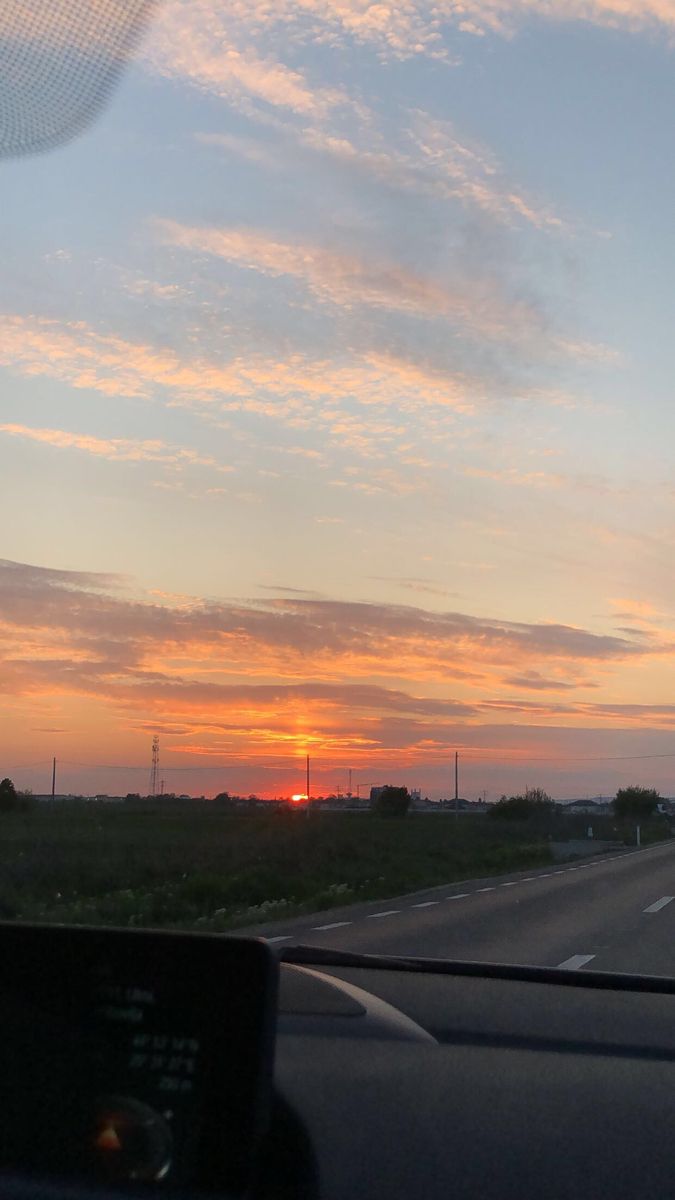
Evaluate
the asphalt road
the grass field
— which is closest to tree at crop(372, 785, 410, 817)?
the grass field

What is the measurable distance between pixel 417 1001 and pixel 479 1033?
0.41 m

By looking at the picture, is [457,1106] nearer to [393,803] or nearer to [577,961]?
[577,961]

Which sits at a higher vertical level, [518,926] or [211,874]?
[211,874]

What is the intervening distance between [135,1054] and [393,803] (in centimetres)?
10804

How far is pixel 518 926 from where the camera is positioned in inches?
645

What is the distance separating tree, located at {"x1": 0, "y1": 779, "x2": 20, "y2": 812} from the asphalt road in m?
58.2

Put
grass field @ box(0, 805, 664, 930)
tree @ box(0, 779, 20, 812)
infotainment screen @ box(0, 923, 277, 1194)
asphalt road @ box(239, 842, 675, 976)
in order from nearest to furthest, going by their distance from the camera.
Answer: infotainment screen @ box(0, 923, 277, 1194) < asphalt road @ box(239, 842, 675, 976) < grass field @ box(0, 805, 664, 930) < tree @ box(0, 779, 20, 812)

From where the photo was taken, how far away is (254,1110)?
2.23m

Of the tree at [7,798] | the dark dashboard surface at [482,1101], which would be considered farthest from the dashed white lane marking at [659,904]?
the tree at [7,798]

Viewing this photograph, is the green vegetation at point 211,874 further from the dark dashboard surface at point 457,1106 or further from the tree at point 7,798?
the tree at point 7,798

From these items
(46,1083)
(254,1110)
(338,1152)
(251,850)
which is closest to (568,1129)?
(338,1152)

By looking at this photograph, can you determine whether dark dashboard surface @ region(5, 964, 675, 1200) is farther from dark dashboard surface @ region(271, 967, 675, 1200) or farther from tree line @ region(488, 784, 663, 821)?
tree line @ region(488, 784, 663, 821)

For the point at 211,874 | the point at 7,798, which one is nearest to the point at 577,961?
the point at 211,874

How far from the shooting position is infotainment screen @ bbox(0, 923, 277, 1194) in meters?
2.27
